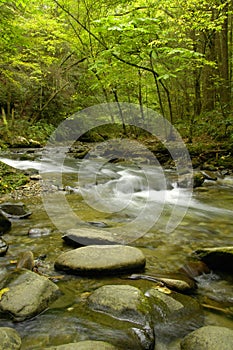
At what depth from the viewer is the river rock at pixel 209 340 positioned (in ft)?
5.74

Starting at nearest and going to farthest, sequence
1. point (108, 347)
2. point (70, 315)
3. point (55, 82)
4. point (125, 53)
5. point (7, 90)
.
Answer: point (108, 347) < point (70, 315) < point (125, 53) < point (7, 90) < point (55, 82)

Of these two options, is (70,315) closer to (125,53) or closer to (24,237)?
(24,237)

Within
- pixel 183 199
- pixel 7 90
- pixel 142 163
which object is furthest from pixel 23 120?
pixel 183 199

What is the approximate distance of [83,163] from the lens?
35.9 feet

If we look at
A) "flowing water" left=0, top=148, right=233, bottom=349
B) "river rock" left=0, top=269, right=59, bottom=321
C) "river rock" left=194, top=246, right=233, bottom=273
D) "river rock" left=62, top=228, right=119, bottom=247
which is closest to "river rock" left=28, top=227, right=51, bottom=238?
"flowing water" left=0, top=148, right=233, bottom=349

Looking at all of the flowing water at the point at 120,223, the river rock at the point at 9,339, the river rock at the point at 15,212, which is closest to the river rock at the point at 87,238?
the flowing water at the point at 120,223

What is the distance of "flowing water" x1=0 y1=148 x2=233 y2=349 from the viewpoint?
2178mm

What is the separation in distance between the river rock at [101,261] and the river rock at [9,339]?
0.95 m

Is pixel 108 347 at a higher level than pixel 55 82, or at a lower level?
lower

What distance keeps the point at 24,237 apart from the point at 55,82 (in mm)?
14262

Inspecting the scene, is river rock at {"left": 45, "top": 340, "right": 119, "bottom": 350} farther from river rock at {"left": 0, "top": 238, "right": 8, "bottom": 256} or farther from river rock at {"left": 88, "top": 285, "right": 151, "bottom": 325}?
river rock at {"left": 0, "top": 238, "right": 8, "bottom": 256}

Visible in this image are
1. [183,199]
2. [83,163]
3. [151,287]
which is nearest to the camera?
[151,287]

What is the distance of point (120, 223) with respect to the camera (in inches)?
184

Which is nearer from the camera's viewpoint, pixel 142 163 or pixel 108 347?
pixel 108 347
